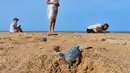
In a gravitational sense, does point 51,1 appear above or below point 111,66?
above

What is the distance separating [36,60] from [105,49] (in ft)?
4.21

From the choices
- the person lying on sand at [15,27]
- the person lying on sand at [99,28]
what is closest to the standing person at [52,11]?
the person lying on sand at [99,28]

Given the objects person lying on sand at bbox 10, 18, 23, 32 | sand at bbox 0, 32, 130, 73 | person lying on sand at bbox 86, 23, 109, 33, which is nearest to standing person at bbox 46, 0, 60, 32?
person lying on sand at bbox 86, 23, 109, 33

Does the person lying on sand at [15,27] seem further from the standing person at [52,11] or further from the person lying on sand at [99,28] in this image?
the person lying on sand at [99,28]

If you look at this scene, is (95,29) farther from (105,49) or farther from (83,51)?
(83,51)

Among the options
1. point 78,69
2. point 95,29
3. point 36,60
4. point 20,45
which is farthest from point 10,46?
point 95,29

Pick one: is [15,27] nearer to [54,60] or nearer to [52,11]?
[52,11]

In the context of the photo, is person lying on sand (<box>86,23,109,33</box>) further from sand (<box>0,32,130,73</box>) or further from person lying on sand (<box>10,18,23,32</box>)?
sand (<box>0,32,130,73</box>)

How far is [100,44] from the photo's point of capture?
6.55 meters

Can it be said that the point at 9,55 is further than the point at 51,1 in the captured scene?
No

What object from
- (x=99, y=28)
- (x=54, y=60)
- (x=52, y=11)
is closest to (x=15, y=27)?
(x=52, y=11)

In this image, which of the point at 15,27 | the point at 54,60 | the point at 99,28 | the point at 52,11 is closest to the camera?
the point at 54,60

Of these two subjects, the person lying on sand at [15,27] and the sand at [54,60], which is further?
the person lying on sand at [15,27]

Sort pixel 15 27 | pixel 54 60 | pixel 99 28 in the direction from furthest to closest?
pixel 15 27 → pixel 99 28 → pixel 54 60
